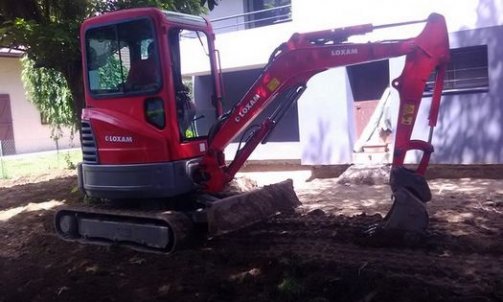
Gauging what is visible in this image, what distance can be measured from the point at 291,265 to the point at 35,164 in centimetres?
1612

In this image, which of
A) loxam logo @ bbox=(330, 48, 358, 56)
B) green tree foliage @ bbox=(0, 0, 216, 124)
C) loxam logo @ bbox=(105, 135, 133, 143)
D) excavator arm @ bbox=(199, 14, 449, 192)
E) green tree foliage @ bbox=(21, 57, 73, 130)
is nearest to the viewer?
excavator arm @ bbox=(199, 14, 449, 192)

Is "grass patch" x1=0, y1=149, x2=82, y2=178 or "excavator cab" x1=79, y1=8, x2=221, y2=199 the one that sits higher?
"excavator cab" x1=79, y1=8, x2=221, y2=199

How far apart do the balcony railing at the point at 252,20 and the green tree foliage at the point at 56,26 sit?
4.51 m

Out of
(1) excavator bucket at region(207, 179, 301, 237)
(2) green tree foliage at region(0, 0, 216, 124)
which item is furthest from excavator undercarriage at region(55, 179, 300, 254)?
(2) green tree foliage at region(0, 0, 216, 124)

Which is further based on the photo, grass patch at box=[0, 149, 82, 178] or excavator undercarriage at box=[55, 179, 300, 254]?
grass patch at box=[0, 149, 82, 178]

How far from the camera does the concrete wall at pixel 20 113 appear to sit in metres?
24.0

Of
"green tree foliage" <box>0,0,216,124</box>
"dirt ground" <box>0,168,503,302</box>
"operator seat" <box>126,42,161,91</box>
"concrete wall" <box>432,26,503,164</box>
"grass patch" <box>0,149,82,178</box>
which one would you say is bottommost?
"dirt ground" <box>0,168,503,302</box>

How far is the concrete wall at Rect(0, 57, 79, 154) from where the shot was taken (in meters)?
24.0

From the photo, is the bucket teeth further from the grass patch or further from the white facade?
the grass patch

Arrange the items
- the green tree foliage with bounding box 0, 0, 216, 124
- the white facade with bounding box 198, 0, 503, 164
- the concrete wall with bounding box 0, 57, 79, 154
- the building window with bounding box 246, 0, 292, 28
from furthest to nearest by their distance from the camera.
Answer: the concrete wall with bounding box 0, 57, 79, 154
the building window with bounding box 246, 0, 292, 28
the white facade with bounding box 198, 0, 503, 164
the green tree foliage with bounding box 0, 0, 216, 124

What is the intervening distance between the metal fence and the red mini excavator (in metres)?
10.9

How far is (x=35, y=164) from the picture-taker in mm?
19797

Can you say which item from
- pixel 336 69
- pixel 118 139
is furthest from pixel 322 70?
pixel 336 69

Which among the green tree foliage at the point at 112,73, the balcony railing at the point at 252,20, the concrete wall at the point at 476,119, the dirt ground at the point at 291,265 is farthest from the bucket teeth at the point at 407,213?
the balcony railing at the point at 252,20
